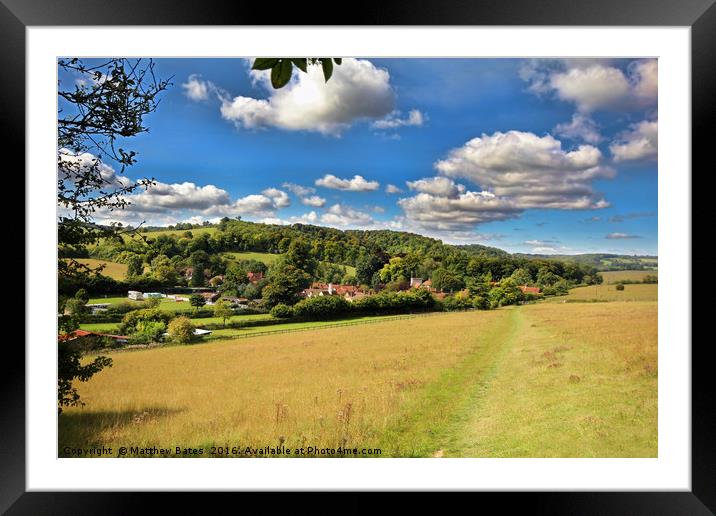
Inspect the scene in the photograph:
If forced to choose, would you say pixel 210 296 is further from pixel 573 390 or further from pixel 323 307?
pixel 573 390

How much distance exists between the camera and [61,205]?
7.12 ft

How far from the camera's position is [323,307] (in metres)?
3.24

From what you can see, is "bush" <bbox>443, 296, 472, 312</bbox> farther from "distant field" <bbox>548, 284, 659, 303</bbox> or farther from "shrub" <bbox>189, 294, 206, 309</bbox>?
"shrub" <bbox>189, 294, 206, 309</bbox>

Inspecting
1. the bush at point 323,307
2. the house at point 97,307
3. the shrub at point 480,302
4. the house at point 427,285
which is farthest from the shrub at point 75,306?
the shrub at point 480,302

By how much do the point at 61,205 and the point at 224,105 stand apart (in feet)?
4.49

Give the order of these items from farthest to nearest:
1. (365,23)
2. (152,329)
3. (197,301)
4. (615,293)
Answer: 1. (197,301)
2. (152,329)
3. (615,293)
4. (365,23)

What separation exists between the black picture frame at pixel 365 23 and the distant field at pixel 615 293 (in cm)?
179

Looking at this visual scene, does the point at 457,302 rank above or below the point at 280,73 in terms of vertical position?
below

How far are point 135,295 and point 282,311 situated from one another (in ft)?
4.13

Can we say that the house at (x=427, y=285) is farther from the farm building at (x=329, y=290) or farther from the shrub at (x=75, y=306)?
the shrub at (x=75, y=306)

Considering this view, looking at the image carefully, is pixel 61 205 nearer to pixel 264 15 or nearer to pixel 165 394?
pixel 165 394

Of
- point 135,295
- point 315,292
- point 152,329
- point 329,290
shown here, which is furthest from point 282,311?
point 135,295

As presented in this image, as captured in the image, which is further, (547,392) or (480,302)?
(480,302)

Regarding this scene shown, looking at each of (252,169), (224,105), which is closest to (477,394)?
(252,169)
